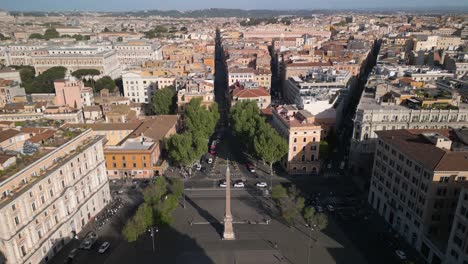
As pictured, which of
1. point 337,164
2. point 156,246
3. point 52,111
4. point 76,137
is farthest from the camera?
point 52,111

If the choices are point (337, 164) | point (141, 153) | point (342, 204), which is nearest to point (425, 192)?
point (342, 204)

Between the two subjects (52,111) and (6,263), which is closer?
(6,263)

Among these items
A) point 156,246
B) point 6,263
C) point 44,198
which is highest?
point 44,198

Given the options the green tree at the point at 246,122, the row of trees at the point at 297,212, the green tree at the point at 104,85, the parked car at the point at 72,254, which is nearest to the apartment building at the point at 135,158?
the green tree at the point at 246,122

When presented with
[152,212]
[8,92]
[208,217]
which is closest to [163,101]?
[8,92]

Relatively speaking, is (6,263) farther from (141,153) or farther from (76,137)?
(141,153)

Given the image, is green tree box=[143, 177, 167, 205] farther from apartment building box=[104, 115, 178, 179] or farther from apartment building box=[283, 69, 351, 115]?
apartment building box=[283, 69, 351, 115]

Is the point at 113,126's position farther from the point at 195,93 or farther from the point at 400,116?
the point at 400,116
